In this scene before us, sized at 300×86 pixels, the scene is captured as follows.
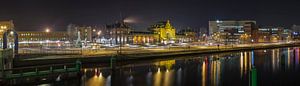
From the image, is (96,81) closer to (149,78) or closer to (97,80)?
(97,80)

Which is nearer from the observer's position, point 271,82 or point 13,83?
point 13,83

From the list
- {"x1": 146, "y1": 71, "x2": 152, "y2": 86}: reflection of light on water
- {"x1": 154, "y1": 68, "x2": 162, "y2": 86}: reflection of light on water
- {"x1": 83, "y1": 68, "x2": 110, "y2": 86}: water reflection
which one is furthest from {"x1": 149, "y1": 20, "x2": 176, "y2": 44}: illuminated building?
{"x1": 83, "y1": 68, "x2": 110, "y2": 86}: water reflection

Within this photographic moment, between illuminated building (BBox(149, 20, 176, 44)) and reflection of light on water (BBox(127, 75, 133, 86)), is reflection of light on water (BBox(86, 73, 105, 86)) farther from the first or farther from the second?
illuminated building (BBox(149, 20, 176, 44))

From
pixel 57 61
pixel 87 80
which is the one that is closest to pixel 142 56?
pixel 57 61

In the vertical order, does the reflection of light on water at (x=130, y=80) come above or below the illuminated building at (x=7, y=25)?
below

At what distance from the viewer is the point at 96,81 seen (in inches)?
1222

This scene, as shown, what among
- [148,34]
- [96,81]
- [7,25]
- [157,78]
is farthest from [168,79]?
[148,34]

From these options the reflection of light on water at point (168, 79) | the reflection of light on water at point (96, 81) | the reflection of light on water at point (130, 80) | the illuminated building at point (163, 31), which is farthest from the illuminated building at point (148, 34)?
the reflection of light on water at point (96, 81)

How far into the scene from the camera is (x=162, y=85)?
29672 mm

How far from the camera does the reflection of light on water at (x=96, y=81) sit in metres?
29.4

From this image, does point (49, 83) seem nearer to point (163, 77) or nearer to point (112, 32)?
point (163, 77)

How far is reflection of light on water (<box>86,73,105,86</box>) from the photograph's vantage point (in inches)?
1158

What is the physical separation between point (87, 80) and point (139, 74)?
7.20m

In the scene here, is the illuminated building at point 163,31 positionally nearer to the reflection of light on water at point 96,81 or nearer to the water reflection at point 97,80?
the water reflection at point 97,80
